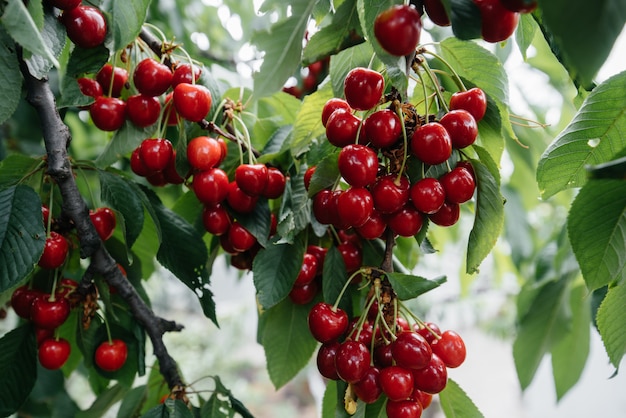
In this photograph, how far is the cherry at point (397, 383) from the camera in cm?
61

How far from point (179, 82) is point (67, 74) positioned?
0.15m

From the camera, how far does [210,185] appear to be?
77cm

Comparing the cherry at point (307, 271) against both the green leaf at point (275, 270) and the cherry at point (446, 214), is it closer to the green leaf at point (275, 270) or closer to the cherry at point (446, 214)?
the green leaf at point (275, 270)

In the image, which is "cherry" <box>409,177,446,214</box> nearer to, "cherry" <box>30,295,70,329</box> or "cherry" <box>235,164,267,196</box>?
"cherry" <box>235,164,267,196</box>

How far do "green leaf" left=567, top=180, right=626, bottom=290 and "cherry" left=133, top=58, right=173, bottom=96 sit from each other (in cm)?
54

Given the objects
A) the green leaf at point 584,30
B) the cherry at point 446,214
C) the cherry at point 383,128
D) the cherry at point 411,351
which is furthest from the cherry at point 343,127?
the green leaf at point 584,30

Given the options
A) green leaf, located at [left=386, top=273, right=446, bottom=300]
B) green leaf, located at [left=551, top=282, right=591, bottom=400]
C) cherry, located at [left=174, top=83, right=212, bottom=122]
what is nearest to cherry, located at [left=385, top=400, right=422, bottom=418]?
green leaf, located at [left=386, top=273, right=446, bottom=300]

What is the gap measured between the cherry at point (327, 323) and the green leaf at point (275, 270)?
0.26 ft

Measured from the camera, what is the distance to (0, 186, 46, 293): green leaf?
663 mm

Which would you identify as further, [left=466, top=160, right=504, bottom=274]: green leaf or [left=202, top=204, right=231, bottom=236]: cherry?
[left=202, top=204, right=231, bottom=236]: cherry

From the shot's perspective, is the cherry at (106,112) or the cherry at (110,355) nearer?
the cherry at (106,112)

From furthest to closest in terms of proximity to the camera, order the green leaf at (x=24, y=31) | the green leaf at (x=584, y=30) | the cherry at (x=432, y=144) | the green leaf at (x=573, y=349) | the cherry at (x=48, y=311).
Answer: the green leaf at (x=573, y=349) → the cherry at (x=48, y=311) → the cherry at (x=432, y=144) → the green leaf at (x=24, y=31) → the green leaf at (x=584, y=30)

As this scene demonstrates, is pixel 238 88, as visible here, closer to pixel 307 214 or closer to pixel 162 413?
pixel 307 214

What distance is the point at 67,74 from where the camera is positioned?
695mm
